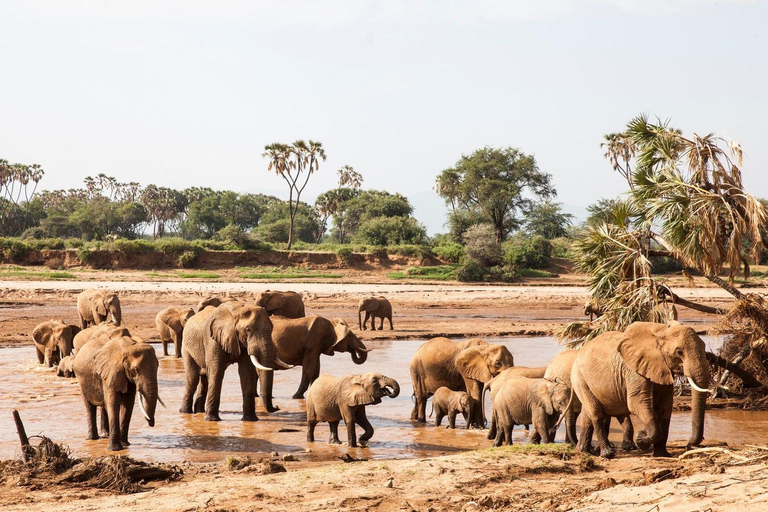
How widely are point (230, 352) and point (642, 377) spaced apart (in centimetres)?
729

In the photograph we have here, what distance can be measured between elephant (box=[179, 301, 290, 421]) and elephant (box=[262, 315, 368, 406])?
4.60ft

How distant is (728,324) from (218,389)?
941cm

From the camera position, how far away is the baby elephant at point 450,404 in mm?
13906

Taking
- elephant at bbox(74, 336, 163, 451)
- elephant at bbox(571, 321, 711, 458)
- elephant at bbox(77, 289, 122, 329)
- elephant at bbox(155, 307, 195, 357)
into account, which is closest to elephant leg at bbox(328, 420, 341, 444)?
elephant at bbox(74, 336, 163, 451)

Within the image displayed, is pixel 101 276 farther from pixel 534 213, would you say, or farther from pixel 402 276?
pixel 534 213

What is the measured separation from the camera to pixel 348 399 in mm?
12445

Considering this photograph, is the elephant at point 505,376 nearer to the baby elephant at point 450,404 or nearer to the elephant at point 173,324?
the baby elephant at point 450,404

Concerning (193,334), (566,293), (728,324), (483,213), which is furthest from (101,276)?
(728,324)

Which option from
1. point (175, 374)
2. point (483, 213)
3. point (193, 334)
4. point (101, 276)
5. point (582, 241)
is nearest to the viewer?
point (193, 334)

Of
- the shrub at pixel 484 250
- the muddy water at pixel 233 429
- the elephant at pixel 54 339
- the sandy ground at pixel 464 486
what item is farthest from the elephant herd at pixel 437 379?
the shrub at pixel 484 250

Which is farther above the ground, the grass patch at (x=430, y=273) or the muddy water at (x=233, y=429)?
the grass patch at (x=430, y=273)

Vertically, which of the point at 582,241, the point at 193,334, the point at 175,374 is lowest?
the point at 175,374

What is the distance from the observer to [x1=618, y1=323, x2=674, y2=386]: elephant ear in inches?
394

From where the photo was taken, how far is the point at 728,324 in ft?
53.4
